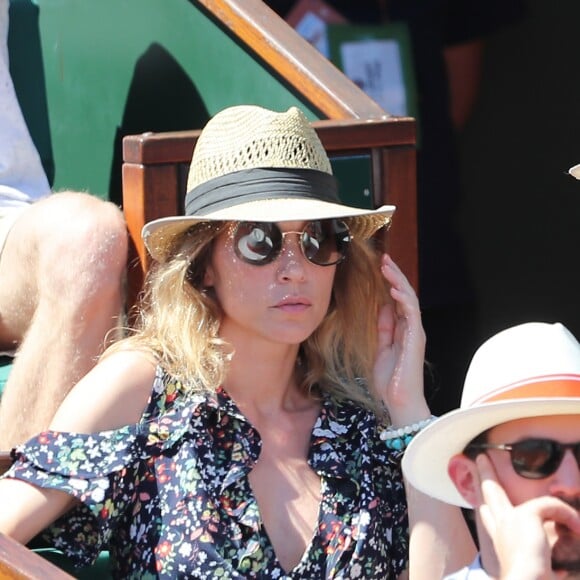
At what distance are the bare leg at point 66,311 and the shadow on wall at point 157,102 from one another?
1.84ft

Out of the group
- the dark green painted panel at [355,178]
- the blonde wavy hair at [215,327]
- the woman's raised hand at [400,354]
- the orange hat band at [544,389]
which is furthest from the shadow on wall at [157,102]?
the orange hat band at [544,389]

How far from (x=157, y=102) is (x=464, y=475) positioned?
1699 mm

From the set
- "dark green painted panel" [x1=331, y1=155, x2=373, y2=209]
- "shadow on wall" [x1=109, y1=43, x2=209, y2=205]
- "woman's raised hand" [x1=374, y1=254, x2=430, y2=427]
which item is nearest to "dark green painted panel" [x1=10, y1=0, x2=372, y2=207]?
"shadow on wall" [x1=109, y1=43, x2=209, y2=205]

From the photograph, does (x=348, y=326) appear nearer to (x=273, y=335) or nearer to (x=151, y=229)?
(x=273, y=335)

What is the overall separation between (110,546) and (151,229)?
505mm

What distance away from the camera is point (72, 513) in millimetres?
2053

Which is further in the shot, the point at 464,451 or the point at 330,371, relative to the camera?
the point at 330,371

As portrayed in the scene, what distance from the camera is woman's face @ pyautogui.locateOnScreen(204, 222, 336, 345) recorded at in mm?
2146

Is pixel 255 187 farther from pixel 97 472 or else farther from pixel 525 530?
pixel 525 530

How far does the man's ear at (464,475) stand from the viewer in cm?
168

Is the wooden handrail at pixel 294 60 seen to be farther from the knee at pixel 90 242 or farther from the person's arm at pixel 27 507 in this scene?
the person's arm at pixel 27 507

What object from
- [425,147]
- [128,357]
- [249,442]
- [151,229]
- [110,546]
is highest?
[425,147]

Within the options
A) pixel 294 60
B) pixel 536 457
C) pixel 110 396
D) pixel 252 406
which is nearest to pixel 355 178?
pixel 294 60

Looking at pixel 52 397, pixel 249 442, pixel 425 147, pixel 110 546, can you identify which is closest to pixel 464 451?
pixel 249 442
